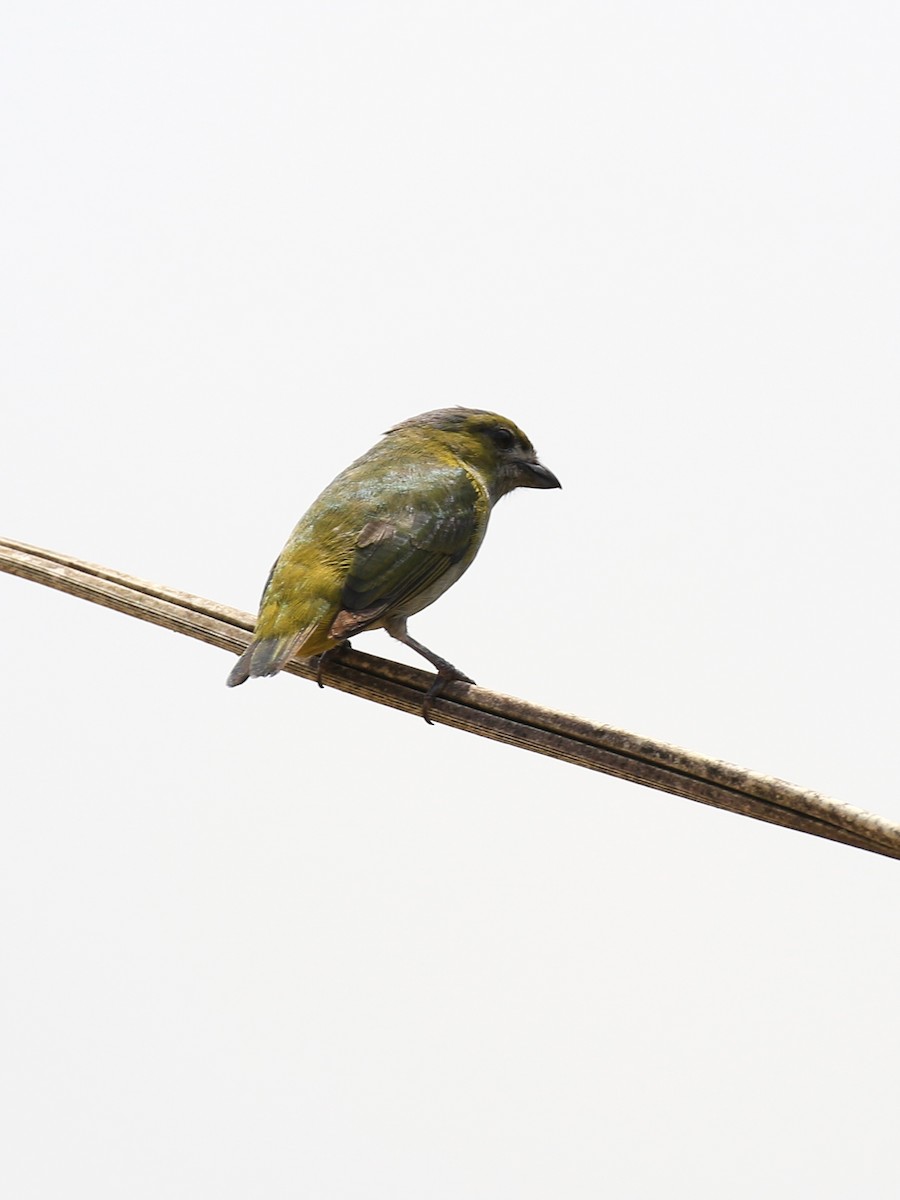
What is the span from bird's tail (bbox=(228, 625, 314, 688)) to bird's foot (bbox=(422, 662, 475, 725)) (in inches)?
12.1

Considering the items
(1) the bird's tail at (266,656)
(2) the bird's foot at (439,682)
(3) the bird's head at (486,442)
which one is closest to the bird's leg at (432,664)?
(2) the bird's foot at (439,682)

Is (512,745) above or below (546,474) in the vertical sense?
below

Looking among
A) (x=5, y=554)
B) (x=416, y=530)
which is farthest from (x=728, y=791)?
(x=5, y=554)

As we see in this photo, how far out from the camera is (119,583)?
155 inches

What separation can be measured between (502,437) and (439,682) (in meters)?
1.04

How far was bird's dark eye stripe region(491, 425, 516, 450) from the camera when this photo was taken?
4.45 metres

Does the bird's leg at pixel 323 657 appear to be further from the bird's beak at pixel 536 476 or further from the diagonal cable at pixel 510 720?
the bird's beak at pixel 536 476

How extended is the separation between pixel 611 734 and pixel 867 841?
0.55m

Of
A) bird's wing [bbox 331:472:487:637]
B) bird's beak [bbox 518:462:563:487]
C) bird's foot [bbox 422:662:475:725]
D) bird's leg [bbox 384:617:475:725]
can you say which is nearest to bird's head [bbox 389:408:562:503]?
bird's beak [bbox 518:462:563:487]

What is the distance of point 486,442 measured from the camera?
4434mm

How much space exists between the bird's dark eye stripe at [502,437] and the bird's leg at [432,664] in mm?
684

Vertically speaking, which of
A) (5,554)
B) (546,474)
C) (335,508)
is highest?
(546,474)

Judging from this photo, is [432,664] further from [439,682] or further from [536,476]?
[536,476]

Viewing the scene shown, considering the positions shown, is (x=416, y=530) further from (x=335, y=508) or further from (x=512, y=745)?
(x=512, y=745)
